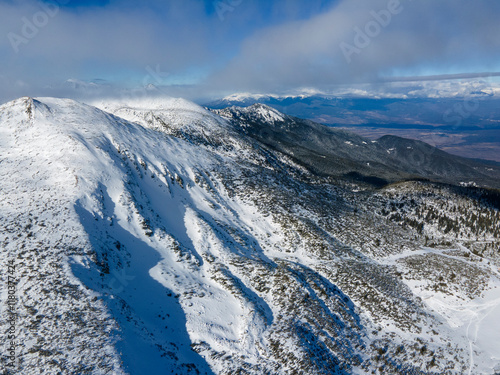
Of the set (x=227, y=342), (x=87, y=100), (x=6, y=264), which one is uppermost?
(x=87, y=100)

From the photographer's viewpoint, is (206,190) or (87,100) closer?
(206,190)

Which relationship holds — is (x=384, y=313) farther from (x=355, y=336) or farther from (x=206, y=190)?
(x=206, y=190)

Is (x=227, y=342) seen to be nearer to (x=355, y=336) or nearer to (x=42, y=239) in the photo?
(x=355, y=336)

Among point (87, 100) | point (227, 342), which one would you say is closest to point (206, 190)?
point (227, 342)

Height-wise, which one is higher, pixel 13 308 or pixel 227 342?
pixel 13 308

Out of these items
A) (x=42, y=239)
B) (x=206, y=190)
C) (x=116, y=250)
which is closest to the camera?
(x=42, y=239)

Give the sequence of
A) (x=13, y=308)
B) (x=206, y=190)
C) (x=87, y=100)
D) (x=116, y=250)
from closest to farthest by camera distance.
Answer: (x=13, y=308) < (x=116, y=250) < (x=206, y=190) < (x=87, y=100)
